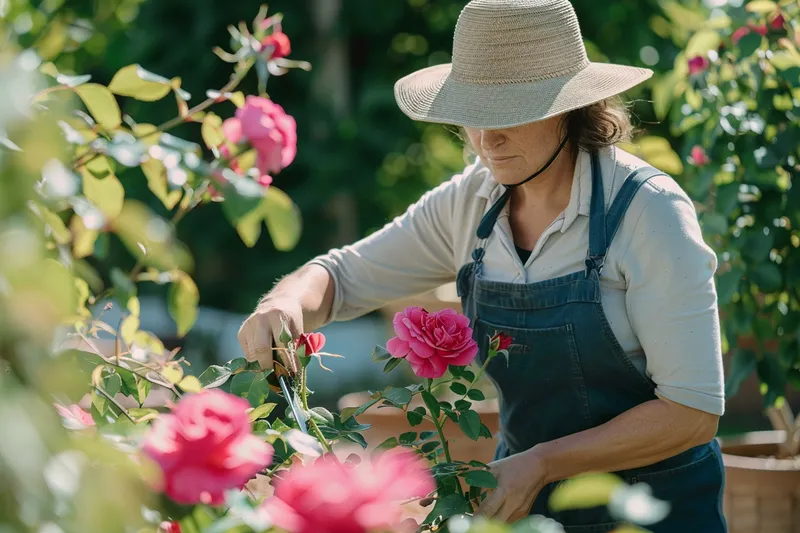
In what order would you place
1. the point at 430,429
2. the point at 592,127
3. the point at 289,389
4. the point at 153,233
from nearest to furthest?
the point at 153,233, the point at 289,389, the point at 592,127, the point at 430,429

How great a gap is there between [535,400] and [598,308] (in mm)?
224

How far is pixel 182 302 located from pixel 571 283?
2.70 ft

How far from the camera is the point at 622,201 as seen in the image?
166cm

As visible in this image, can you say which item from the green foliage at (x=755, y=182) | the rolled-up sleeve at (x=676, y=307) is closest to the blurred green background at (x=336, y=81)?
the green foliage at (x=755, y=182)

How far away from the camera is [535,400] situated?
1.79 meters

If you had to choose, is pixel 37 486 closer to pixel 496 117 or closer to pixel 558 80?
pixel 496 117

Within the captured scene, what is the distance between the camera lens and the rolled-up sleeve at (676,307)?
1.54 meters

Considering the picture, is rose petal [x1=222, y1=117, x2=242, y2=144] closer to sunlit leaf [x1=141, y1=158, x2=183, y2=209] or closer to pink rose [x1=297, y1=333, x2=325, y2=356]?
sunlit leaf [x1=141, y1=158, x2=183, y2=209]

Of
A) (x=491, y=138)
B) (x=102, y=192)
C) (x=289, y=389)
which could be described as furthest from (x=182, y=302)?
(x=491, y=138)

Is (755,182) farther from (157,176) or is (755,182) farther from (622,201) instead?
(157,176)

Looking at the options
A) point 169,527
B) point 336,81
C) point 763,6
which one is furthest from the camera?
point 336,81

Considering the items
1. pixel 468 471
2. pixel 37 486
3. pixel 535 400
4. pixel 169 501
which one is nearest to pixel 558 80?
pixel 535 400

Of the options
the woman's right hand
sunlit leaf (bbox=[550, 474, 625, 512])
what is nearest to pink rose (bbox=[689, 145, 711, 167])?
the woman's right hand

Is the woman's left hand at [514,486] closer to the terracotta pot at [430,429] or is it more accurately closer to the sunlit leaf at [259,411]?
the sunlit leaf at [259,411]
